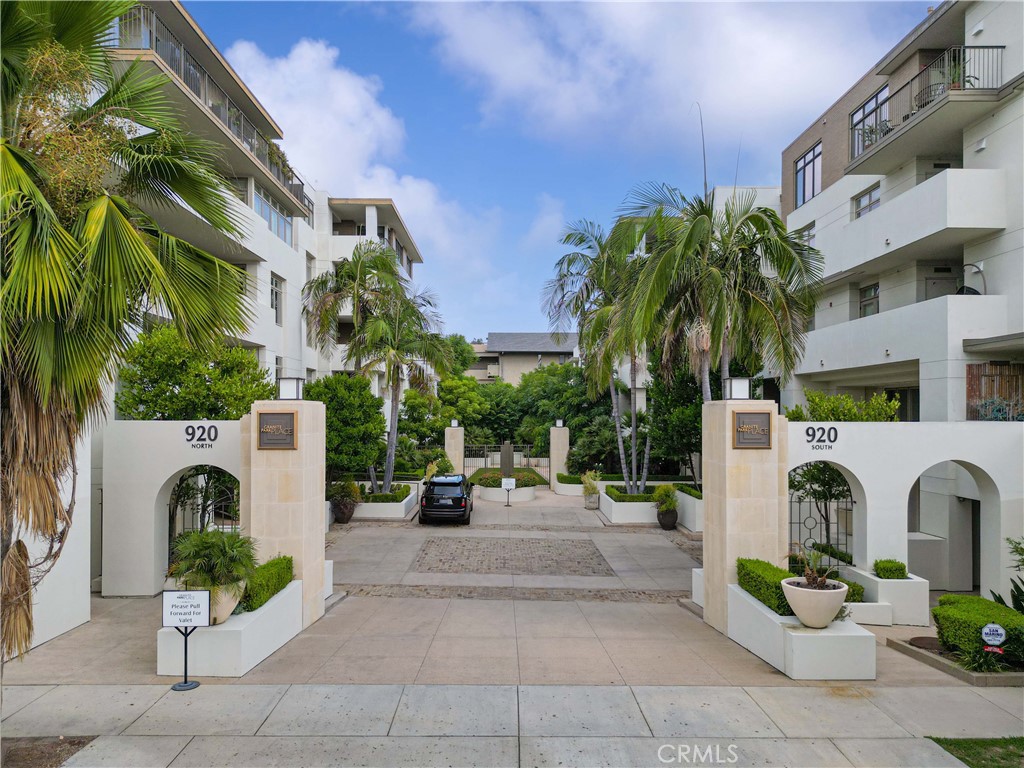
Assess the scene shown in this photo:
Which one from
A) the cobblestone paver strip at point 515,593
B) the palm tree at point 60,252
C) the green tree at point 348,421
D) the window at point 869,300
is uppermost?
the window at point 869,300

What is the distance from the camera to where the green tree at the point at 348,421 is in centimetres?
1898

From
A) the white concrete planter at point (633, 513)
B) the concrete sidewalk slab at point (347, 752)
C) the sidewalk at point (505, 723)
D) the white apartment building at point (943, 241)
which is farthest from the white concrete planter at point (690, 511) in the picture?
the concrete sidewalk slab at point (347, 752)

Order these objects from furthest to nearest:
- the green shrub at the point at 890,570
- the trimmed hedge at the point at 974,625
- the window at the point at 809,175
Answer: the window at the point at 809,175, the green shrub at the point at 890,570, the trimmed hedge at the point at 974,625

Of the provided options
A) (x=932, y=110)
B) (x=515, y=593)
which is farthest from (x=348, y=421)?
(x=932, y=110)

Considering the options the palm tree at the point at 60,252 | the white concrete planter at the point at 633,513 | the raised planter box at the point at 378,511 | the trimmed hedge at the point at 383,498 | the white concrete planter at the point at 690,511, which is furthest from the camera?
the trimmed hedge at the point at 383,498

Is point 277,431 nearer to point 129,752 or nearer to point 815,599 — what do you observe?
point 129,752

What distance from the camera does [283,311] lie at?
2425 centimetres

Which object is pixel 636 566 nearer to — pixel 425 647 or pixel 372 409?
pixel 425 647

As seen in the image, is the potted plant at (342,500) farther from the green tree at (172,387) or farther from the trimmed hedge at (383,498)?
the green tree at (172,387)

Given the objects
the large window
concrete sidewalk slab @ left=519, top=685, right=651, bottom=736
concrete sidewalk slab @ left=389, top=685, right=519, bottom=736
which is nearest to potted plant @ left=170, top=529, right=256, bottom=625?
concrete sidewalk slab @ left=389, top=685, right=519, bottom=736

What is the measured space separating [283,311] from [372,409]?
756cm

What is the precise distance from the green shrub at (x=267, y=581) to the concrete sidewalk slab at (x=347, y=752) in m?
2.29

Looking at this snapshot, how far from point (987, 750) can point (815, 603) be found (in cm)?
209
